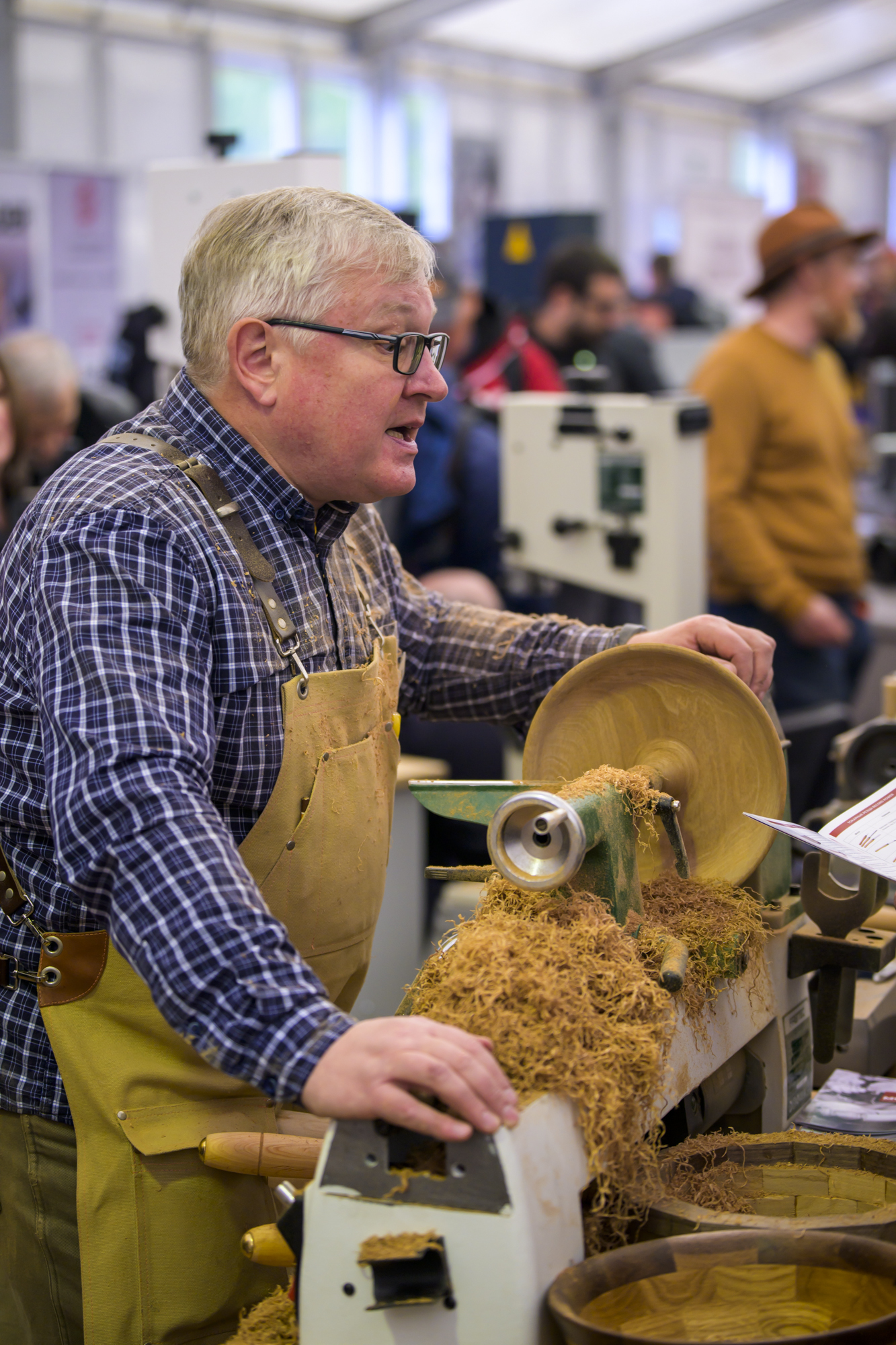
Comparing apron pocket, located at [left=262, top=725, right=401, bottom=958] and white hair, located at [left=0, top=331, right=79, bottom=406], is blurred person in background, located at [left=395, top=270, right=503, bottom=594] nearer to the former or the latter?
white hair, located at [left=0, top=331, right=79, bottom=406]

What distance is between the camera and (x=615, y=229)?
12398 millimetres

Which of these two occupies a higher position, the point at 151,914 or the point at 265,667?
the point at 265,667

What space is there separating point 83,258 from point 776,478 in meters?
3.90

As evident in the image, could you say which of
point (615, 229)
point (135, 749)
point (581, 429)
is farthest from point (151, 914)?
point (615, 229)

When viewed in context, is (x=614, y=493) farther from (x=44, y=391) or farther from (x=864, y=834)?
(x=864, y=834)

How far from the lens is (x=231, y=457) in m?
1.27

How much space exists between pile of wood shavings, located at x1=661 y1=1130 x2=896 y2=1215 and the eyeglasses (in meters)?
0.73

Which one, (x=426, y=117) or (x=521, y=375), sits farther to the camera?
(x=426, y=117)

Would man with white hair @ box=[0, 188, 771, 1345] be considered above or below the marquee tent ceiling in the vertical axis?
below

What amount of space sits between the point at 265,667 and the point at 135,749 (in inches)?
9.1

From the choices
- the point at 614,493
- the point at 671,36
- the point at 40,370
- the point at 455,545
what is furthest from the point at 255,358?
the point at 671,36

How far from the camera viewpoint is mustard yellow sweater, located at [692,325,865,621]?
3287mm

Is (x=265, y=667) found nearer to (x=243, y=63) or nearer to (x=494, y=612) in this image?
(x=494, y=612)

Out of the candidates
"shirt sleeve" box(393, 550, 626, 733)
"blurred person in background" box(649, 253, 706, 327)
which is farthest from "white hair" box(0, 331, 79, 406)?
"blurred person in background" box(649, 253, 706, 327)
